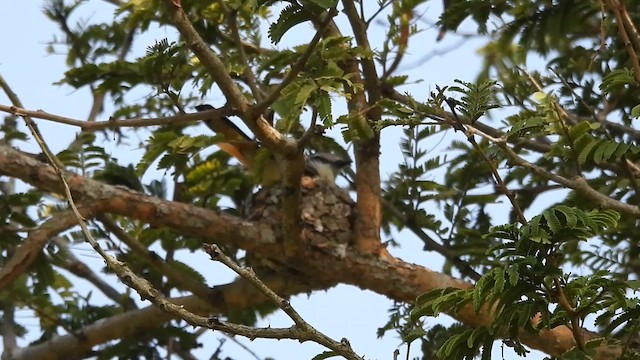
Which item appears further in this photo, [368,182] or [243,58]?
[368,182]

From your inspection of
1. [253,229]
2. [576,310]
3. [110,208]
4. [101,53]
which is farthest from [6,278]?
[576,310]

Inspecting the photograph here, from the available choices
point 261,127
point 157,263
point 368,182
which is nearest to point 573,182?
point 261,127

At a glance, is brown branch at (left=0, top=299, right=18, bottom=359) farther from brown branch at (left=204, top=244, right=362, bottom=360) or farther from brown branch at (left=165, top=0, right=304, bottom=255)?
brown branch at (left=204, top=244, right=362, bottom=360)

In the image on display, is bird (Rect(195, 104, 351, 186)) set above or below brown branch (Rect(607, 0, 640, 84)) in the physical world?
above

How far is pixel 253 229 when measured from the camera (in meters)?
4.75

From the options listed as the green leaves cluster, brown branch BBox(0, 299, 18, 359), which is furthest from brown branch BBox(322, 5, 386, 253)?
the green leaves cluster

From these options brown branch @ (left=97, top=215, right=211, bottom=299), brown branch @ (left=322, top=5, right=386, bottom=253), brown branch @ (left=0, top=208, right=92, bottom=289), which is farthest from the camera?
brown branch @ (left=97, top=215, right=211, bottom=299)

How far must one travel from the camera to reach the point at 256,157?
484 centimetres

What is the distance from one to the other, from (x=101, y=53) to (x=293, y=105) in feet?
7.73

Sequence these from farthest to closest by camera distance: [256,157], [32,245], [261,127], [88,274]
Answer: [88,274]
[256,157]
[32,245]
[261,127]

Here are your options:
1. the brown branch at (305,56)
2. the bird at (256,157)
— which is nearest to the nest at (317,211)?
the bird at (256,157)

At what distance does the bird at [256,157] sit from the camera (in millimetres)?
4828

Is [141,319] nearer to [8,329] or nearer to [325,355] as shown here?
[8,329]

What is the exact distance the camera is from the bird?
4.83 m
